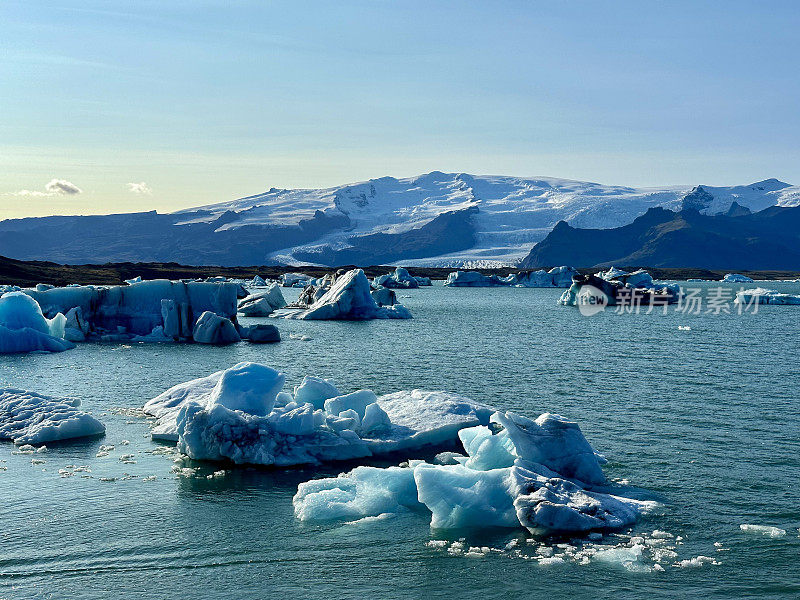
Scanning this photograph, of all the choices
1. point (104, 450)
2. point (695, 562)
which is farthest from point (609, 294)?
point (695, 562)

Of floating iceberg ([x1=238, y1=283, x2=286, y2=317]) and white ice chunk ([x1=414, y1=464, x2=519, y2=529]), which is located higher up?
white ice chunk ([x1=414, y1=464, x2=519, y2=529])

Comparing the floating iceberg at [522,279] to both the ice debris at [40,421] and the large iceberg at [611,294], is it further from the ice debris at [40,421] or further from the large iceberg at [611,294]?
the ice debris at [40,421]

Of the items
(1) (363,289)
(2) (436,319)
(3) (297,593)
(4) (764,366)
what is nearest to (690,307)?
(2) (436,319)

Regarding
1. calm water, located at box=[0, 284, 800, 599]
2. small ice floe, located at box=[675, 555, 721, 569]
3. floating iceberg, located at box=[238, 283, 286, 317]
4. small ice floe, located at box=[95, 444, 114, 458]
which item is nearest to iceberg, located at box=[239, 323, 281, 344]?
calm water, located at box=[0, 284, 800, 599]

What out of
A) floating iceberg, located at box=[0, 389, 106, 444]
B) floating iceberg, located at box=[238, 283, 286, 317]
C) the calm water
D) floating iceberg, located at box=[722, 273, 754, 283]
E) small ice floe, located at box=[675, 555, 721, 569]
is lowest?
floating iceberg, located at box=[722, 273, 754, 283]

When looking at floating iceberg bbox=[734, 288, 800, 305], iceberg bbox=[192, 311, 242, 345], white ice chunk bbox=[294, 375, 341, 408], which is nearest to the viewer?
white ice chunk bbox=[294, 375, 341, 408]

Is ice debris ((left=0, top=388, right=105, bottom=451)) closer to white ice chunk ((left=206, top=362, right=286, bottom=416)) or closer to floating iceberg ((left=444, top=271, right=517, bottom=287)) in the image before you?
white ice chunk ((left=206, top=362, right=286, bottom=416))

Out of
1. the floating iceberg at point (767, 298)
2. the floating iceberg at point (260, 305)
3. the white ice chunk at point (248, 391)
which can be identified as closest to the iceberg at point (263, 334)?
the floating iceberg at point (260, 305)
